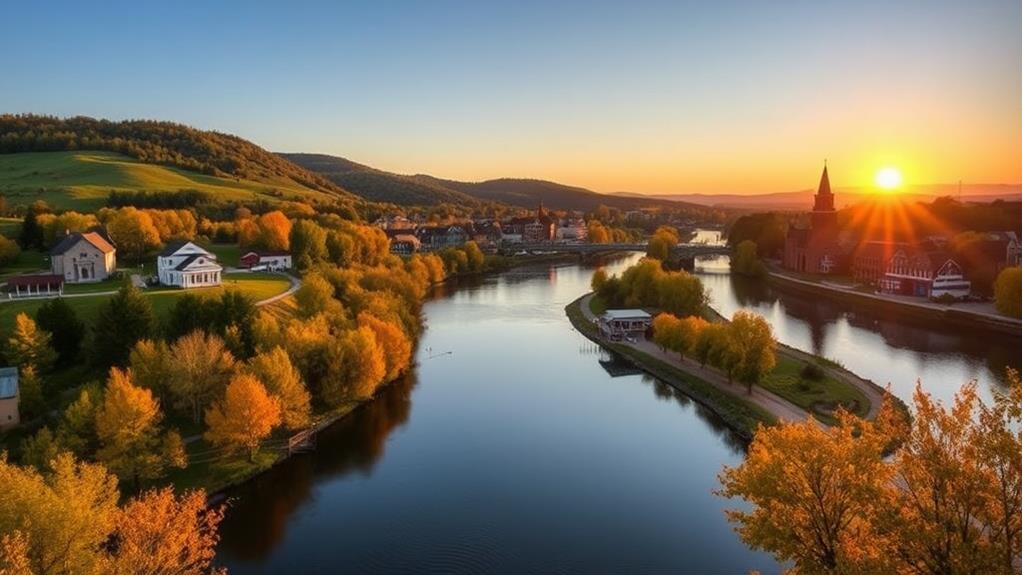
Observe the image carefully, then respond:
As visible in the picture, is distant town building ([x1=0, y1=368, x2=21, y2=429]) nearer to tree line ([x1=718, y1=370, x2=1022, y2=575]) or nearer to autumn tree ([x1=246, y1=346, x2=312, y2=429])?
autumn tree ([x1=246, y1=346, x2=312, y2=429])

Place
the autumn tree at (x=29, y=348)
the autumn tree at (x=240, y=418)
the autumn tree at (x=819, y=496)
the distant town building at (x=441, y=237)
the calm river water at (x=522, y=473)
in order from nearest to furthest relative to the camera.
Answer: the autumn tree at (x=819, y=496), the calm river water at (x=522, y=473), the autumn tree at (x=240, y=418), the autumn tree at (x=29, y=348), the distant town building at (x=441, y=237)

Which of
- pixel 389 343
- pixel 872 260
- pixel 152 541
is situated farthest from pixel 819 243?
pixel 152 541

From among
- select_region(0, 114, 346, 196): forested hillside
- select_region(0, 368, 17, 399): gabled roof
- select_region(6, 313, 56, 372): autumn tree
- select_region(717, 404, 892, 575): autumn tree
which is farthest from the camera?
select_region(0, 114, 346, 196): forested hillside

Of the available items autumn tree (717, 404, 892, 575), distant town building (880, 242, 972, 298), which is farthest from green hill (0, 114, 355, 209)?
autumn tree (717, 404, 892, 575)

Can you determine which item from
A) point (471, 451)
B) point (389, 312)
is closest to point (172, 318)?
point (389, 312)

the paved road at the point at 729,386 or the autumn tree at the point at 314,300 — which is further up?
the autumn tree at the point at 314,300

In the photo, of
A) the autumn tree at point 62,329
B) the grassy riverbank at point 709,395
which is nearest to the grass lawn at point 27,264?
the autumn tree at point 62,329

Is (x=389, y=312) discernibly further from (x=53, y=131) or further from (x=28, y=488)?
(x=53, y=131)

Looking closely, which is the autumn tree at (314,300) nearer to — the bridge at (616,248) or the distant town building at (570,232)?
the bridge at (616,248)
